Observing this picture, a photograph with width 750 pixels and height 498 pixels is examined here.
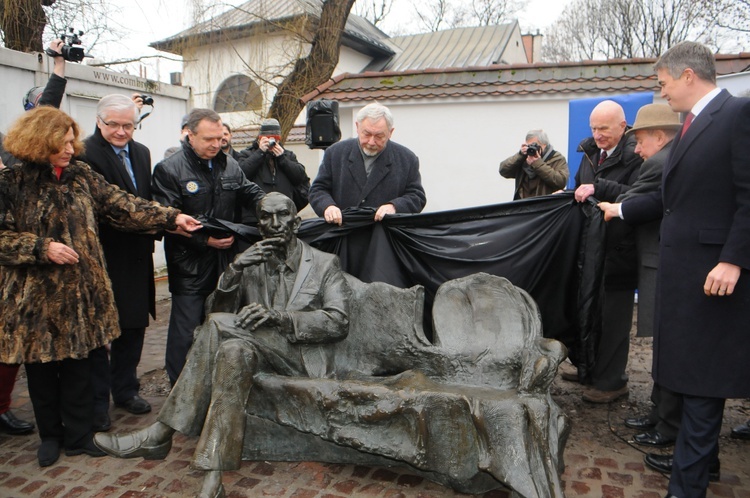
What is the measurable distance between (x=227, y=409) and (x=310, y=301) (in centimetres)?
81

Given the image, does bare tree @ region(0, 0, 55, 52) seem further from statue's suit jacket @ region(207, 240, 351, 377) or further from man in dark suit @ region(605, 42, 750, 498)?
man in dark suit @ region(605, 42, 750, 498)

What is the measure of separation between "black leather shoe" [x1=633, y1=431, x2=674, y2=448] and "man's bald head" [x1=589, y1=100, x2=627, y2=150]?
1.93 meters

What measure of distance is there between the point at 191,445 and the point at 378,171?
2.20m

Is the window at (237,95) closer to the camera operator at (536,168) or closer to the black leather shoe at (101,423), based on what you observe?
the camera operator at (536,168)

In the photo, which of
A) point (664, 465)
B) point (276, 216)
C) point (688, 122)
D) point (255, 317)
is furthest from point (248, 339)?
point (688, 122)

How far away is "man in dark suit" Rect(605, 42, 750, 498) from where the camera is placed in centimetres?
274

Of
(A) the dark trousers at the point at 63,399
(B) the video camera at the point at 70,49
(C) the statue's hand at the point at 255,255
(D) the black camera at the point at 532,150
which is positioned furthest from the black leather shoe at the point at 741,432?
(B) the video camera at the point at 70,49

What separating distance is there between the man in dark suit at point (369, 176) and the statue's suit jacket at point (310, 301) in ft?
2.44

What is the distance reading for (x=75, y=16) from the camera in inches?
360

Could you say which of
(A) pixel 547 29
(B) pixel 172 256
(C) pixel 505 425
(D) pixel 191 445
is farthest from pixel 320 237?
(A) pixel 547 29

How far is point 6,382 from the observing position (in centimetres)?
383

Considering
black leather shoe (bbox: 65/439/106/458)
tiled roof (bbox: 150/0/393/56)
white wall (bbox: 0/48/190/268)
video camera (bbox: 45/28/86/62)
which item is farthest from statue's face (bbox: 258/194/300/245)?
tiled roof (bbox: 150/0/393/56)

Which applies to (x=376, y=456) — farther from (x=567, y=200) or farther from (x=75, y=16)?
(x=75, y=16)

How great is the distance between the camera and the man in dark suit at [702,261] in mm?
2744
